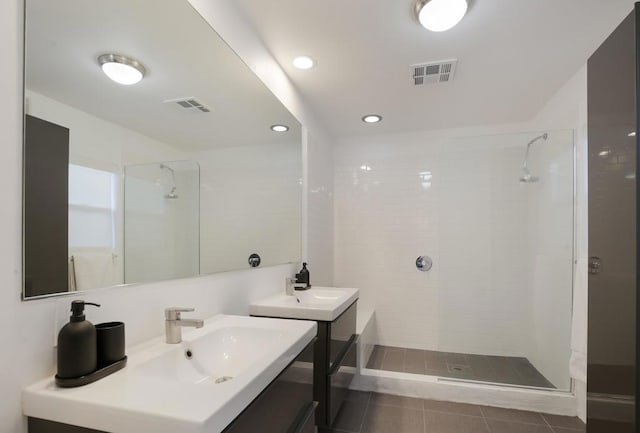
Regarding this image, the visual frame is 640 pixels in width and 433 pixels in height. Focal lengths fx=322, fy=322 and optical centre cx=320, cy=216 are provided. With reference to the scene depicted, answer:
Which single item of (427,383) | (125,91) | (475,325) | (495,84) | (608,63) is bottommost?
(427,383)

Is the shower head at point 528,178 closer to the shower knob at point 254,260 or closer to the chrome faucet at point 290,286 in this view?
the chrome faucet at point 290,286

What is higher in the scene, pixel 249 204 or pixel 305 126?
pixel 305 126

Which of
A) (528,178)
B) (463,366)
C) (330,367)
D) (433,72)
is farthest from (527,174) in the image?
(330,367)

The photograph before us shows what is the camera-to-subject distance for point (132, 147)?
110 cm

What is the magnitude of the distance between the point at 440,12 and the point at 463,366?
8.97 feet

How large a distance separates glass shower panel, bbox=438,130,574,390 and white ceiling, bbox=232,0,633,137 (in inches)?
19.6

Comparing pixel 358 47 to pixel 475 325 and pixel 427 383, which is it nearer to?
pixel 427 383

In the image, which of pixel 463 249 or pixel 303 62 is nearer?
pixel 303 62

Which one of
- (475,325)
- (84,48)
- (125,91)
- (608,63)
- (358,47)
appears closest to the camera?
(84,48)

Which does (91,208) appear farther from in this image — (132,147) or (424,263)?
(424,263)

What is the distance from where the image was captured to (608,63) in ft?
3.93

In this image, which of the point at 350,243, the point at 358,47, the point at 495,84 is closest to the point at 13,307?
the point at 358,47

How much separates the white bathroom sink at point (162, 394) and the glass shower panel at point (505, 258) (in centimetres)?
233

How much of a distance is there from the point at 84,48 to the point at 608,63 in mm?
1792
